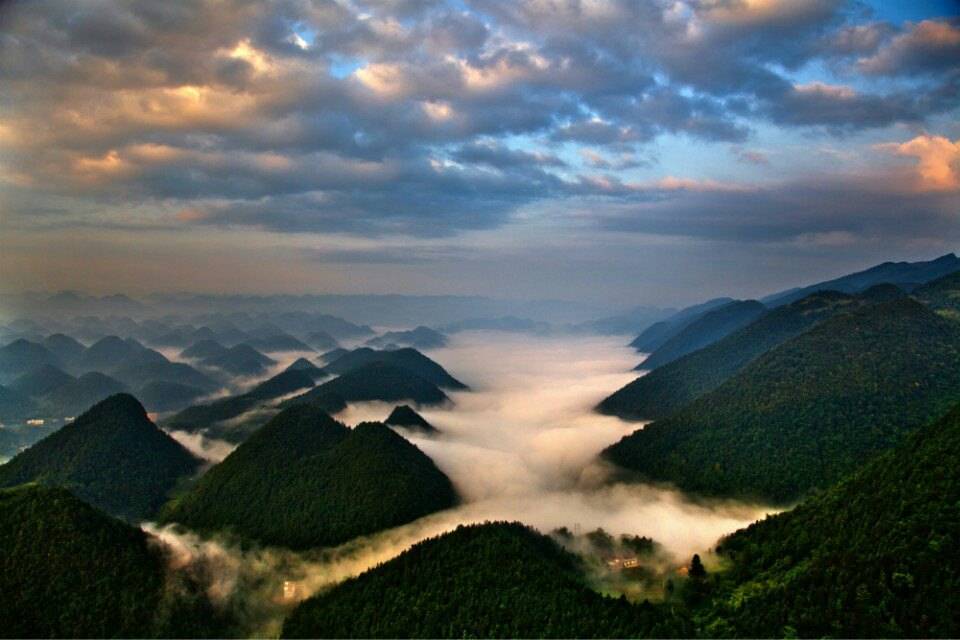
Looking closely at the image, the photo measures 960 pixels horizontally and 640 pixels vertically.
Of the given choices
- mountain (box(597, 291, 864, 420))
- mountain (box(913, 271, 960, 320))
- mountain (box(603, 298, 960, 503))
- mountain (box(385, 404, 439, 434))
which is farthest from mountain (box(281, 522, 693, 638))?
mountain (box(913, 271, 960, 320))

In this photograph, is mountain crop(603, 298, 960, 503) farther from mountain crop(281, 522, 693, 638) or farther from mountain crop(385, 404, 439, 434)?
mountain crop(385, 404, 439, 434)

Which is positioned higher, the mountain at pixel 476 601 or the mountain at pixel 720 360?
the mountain at pixel 720 360

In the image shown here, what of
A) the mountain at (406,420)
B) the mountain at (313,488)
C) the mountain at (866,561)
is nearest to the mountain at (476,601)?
the mountain at (866,561)

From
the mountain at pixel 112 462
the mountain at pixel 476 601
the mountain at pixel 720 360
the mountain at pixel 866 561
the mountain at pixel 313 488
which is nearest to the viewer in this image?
the mountain at pixel 866 561

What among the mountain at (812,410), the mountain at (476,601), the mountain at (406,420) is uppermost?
the mountain at (812,410)

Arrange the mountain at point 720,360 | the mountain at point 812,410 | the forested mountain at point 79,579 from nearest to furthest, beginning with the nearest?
the forested mountain at point 79,579, the mountain at point 812,410, the mountain at point 720,360

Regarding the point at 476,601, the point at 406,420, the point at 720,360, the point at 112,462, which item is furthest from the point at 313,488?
the point at 720,360

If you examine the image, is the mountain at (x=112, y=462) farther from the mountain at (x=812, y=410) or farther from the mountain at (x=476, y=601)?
the mountain at (x=812, y=410)

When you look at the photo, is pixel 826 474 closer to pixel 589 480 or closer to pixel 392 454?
pixel 589 480
